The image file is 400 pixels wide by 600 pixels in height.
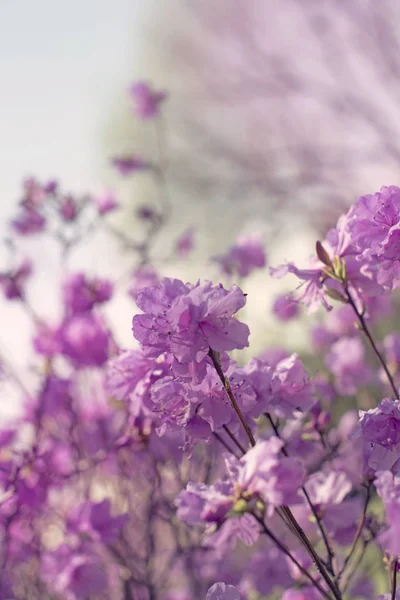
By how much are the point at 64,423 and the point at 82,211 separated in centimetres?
91

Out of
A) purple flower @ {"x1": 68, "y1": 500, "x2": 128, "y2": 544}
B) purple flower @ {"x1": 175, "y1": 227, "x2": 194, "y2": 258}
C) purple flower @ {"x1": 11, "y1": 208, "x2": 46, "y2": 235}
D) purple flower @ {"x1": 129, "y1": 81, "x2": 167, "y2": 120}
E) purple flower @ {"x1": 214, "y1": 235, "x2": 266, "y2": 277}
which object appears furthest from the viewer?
purple flower @ {"x1": 129, "y1": 81, "x2": 167, "y2": 120}

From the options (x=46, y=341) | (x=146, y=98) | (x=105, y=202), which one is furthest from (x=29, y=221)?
(x=146, y=98)

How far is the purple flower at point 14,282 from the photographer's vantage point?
2.04m

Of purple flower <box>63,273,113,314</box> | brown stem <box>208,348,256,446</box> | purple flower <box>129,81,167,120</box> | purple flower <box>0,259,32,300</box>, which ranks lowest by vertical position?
brown stem <box>208,348,256,446</box>

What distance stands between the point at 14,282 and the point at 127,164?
96 centimetres

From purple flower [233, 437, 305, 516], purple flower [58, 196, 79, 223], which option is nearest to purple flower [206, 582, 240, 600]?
purple flower [233, 437, 305, 516]

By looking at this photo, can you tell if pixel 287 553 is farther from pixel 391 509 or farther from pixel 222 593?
pixel 391 509

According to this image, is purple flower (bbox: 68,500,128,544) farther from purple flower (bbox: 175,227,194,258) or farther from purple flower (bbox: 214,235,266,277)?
purple flower (bbox: 175,227,194,258)

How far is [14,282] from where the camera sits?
2.04m

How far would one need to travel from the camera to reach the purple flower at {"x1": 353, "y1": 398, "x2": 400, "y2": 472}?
766 mm

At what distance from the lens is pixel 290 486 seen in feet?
2.28

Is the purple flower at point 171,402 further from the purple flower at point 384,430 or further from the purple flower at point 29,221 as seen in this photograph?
the purple flower at point 29,221

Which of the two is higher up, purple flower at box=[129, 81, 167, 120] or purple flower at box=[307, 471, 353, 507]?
purple flower at box=[129, 81, 167, 120]

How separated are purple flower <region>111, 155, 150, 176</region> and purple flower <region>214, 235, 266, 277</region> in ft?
3.04
